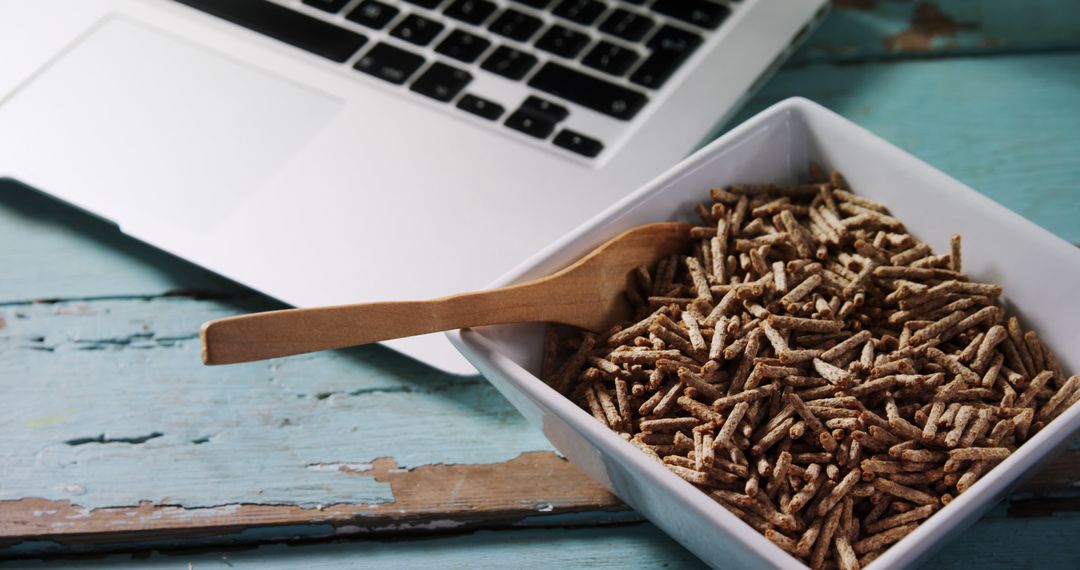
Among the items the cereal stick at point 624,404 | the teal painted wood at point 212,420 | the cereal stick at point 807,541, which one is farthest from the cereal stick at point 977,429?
the teal painted wood at point 212,420

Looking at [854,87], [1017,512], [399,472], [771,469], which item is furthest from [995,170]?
[399,472]

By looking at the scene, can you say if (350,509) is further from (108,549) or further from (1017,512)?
(1017,512)

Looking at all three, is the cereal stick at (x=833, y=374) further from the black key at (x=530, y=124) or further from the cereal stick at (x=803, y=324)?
the black key at (x=530, y=124)

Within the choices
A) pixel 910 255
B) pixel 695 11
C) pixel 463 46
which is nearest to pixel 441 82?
pixel 463 46

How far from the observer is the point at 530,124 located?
104cm

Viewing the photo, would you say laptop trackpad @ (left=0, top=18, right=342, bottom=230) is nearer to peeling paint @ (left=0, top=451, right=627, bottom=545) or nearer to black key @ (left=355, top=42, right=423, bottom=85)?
black key @ (left=355, top=42, right=423, bottom=85)

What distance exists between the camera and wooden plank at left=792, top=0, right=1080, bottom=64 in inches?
46.7

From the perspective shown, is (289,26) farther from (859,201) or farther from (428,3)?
(859,201)

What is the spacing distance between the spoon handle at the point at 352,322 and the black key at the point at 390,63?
15.7 inches

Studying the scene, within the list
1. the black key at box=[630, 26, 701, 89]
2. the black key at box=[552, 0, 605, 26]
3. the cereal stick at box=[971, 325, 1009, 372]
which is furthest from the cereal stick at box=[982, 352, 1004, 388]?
the black key at box=[552, 0, 605, 26]

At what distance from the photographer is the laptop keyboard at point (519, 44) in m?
1.05

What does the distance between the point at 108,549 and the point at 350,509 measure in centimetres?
19

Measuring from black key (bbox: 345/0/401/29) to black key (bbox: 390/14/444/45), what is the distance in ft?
0.06

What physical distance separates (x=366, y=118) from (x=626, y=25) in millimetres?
275
